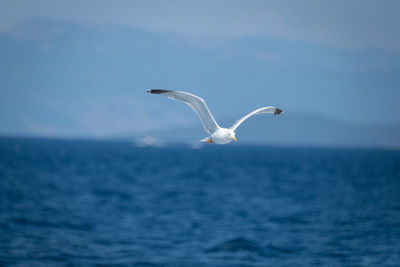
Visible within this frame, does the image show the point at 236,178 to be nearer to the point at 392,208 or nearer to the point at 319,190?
the point at 319,190

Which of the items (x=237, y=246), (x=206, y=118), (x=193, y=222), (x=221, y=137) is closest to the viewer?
(x=221, y=137)

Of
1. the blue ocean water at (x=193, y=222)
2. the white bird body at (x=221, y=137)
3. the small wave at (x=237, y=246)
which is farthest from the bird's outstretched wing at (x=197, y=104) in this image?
the small wave at (x=237, y=246)

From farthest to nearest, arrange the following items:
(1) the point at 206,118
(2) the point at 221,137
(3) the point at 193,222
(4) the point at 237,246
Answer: (3) the point at 193,222 → (4) the point at 237,246 → (1) the point at 206,118 → (2) the point at 221,137

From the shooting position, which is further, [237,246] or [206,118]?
[237,246]

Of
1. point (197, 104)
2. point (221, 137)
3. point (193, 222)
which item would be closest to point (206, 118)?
point (197, 104)

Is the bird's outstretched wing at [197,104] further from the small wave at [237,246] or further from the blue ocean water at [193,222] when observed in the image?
the small wave at [237,246]

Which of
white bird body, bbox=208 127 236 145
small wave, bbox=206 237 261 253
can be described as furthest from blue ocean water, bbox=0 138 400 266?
white bird body, bbox=208 127 236 145

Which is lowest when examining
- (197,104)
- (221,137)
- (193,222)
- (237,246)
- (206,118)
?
(221,137)

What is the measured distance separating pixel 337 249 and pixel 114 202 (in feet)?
121

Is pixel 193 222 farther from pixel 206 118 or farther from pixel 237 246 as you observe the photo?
pixel 206 118

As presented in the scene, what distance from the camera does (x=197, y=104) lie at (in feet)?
57.0

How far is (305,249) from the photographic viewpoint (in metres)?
48.3

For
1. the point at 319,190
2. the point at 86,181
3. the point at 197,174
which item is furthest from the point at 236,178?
the point at 86,181

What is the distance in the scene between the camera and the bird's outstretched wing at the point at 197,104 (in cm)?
1616
